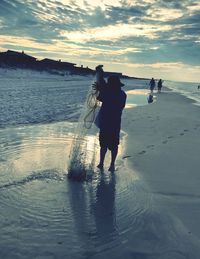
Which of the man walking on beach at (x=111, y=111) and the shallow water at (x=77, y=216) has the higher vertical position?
the man walking on beach at (x=111, y=111)

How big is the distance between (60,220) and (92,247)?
86 cm

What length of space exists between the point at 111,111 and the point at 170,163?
7.16 ft

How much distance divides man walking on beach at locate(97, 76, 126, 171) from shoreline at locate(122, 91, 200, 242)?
907 mm

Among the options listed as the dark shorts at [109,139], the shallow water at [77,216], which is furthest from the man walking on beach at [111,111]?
the shallow water at [77,216]

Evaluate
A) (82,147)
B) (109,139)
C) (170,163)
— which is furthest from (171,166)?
(82,147)

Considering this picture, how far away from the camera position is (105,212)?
5078 millimetres

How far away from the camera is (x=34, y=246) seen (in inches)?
155

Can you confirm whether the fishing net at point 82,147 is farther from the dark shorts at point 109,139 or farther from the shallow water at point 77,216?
the dark shorts at point 109,139

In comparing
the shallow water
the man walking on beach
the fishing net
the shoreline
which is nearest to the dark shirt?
the man walking on beach

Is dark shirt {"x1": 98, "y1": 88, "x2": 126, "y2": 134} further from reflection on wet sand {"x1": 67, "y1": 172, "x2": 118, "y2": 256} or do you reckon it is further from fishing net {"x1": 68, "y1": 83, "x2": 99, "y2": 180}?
reflection on wet sand {"x1": 67, "y1": 172, "x2": 118, "y2": 256}

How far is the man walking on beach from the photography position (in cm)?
687

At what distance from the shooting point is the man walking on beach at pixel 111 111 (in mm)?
6866

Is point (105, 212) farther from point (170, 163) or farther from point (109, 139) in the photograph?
point (170, 163)

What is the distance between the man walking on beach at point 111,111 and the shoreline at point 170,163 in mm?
907
